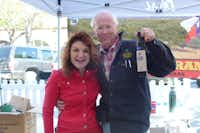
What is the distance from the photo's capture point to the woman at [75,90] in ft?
6.32

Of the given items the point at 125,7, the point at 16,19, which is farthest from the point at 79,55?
the point at 16,19

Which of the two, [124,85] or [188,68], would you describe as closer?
[124,85]

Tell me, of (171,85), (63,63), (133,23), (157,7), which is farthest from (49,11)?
(133,23)

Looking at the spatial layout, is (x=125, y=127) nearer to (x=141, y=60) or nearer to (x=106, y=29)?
(x=141, y=60)

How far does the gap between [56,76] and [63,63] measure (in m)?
0.08

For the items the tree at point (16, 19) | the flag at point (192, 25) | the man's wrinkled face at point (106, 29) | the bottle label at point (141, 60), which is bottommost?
the bottle label at point (141, 60)

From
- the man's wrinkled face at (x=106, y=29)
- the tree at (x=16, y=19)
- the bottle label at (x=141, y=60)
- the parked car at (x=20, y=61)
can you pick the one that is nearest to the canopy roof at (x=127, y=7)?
the man's wrinkled face at (x=106, y=29)

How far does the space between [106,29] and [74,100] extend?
40cm

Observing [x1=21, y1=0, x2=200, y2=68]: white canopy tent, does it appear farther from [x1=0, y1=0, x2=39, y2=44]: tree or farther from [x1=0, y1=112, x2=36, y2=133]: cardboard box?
[x1=0, y1=0, x2=39, y2=44]: tree

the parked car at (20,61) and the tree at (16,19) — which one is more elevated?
the tree at (16,19)

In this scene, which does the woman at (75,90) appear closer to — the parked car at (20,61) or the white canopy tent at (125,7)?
the white canopy tent at (125,7)

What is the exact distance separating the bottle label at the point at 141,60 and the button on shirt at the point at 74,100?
0.27 metres

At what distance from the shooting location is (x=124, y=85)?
6.14 ft

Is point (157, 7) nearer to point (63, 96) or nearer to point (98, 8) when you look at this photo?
point (98, 8)
